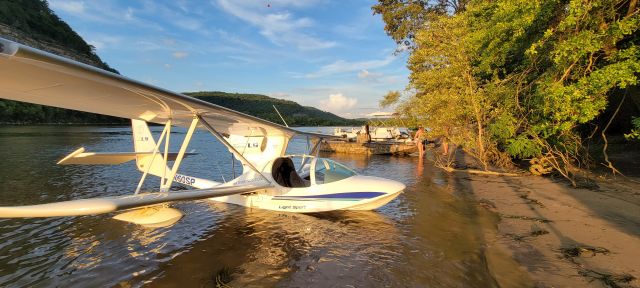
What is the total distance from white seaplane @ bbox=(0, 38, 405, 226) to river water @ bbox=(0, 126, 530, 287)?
729mm

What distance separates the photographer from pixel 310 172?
959 centimetres

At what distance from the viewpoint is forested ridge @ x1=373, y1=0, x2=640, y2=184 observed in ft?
31.2

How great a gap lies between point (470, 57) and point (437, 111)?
124 inches

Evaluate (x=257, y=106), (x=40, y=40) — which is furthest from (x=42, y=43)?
(x=257, y=106)

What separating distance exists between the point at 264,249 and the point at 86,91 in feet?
15.3

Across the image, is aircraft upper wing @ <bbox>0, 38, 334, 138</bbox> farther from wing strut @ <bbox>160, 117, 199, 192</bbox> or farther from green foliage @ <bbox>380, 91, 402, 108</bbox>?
green foliage @ <bbox>380, 91, 402, 108</bbox>

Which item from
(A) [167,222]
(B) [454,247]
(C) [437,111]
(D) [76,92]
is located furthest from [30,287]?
(C) [437,111]

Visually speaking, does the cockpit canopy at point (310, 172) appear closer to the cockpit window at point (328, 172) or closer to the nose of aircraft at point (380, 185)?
the cockpit window at point (328, 172)

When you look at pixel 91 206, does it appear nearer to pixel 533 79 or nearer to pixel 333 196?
pixel 333 196

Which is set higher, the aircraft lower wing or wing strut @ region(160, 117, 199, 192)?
wing strut @ region(160, 117, 199, 192)

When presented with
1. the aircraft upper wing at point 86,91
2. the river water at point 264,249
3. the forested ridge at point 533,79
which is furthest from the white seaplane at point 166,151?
the forested ridge at point 533,79

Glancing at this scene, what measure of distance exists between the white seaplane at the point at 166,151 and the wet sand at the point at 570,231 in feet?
10.5

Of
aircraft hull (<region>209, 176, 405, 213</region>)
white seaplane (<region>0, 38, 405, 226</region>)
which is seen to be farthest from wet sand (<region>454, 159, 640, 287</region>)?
white seaplane (<region>0, 38, 405, 226</region>)

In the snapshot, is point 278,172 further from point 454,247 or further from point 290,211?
point 454,247
